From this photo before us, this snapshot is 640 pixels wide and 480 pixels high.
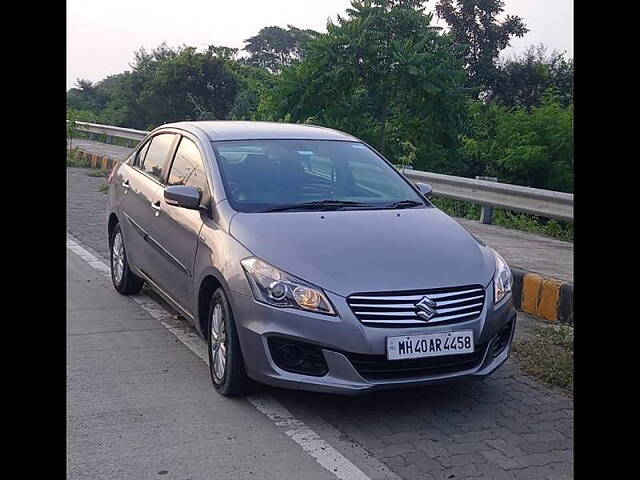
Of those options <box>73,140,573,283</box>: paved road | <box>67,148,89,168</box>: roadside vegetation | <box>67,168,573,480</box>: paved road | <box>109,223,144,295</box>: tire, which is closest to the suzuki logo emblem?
<box>67,168,573,480</box>: paved road

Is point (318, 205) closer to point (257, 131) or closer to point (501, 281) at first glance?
point (257, 131)

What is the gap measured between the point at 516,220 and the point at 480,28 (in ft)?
56.3

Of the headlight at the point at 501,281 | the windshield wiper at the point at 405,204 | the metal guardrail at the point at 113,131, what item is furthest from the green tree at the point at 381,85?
the headlight at the point at 501,281

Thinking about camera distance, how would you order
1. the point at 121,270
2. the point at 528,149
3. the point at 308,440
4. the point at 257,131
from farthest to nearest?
the point at 528,149 → the point at 121,270 → the point at 257,131 → the point at 308,440

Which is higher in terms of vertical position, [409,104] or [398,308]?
[409,104]

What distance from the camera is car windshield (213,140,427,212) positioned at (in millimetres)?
4957

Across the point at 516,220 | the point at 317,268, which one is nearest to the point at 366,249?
the point at 317,268

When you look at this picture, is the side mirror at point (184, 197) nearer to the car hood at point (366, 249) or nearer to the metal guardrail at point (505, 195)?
the car hood at point (366, 249)

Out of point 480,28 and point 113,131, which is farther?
point 480,28

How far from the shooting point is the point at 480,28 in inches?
1019

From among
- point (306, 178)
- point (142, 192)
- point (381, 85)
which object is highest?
point (381, 85)

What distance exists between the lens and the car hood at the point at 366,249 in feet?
13.6
